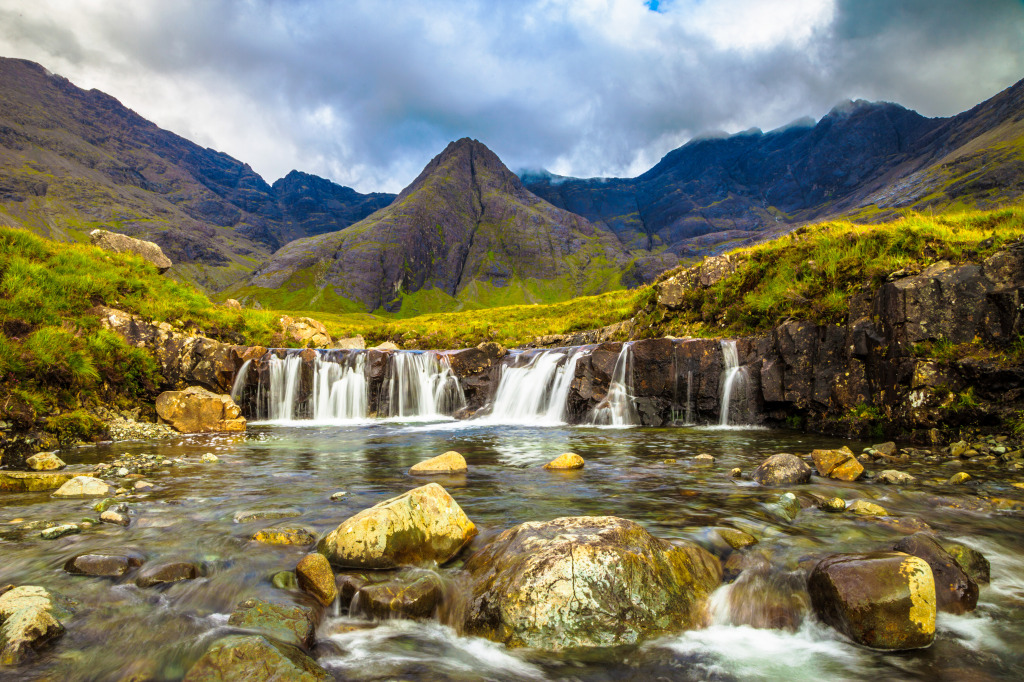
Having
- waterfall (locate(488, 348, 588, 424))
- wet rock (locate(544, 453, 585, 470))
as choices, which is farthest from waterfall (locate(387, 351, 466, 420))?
wet rock (locate(544, 453, 585, 470))

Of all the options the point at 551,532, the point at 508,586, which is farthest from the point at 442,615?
the point at 551,532

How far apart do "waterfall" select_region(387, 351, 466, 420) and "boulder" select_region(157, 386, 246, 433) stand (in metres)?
7.99

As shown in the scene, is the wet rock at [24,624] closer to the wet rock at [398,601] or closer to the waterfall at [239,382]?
the wet rock at [398,601]

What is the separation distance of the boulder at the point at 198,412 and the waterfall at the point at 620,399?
46.6 feet

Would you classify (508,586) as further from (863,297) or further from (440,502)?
(863,297)

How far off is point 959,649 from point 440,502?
568cm

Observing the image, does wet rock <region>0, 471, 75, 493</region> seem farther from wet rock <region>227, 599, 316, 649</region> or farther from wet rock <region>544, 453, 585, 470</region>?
wet rock <region>544, 453, 585, 470</region>

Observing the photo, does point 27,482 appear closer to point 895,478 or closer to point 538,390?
point 895,478

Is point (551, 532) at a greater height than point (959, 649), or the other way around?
point (551, 532)

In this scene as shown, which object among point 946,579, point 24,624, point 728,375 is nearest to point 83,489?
point 24,624

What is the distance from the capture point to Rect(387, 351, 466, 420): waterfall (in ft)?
81.3

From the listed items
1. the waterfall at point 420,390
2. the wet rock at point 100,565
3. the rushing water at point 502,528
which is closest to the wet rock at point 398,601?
the rushing water at point 502,528

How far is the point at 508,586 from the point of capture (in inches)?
193

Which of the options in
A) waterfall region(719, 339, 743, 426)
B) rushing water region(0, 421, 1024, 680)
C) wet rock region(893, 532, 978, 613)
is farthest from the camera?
waterfall region(719, 339, 743, 426)
